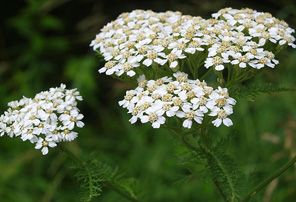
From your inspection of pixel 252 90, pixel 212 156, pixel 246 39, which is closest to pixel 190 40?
pixel 246 39

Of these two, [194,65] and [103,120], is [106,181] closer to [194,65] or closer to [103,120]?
[194,65]

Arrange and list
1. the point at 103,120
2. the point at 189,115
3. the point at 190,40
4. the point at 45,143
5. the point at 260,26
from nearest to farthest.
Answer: the point at 189,115
the point at 45,143
the point at 190,40
the point at 260,26
the point at 103,120

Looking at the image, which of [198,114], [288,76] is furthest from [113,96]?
[198,114]

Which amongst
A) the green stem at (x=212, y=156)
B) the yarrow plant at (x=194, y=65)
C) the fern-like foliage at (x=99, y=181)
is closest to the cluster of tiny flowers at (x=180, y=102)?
the yarrow plant at (x=194, y=65)

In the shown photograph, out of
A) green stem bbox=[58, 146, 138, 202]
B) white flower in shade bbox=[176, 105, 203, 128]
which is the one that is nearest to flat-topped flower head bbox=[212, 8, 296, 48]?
white flower in shade bbox=[176, 105, 203, 128]

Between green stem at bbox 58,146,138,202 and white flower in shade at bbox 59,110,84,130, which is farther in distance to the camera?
green stem at bbox 58,146,138,202

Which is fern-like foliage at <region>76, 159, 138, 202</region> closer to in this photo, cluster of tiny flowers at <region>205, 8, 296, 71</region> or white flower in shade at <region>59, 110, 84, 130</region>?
white flower in shade at <region>59, 110, 84, 130</region>
